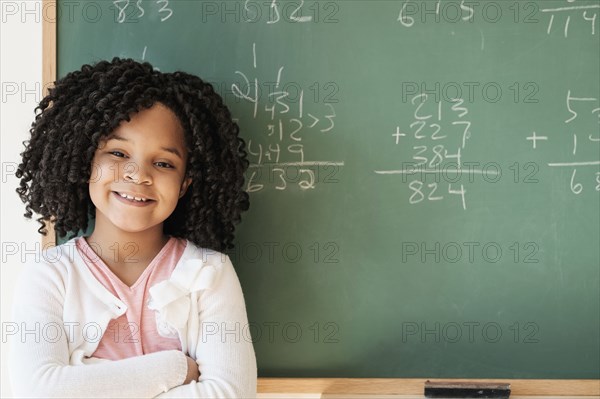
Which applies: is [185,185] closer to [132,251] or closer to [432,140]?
[132,251]

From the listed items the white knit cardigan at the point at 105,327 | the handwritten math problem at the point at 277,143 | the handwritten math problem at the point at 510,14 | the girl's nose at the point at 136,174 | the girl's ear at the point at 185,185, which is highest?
the handwritten math problem at the point at 510,14

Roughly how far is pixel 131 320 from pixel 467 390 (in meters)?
0.84

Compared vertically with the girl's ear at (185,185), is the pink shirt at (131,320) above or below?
below

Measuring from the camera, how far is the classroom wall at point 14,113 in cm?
175

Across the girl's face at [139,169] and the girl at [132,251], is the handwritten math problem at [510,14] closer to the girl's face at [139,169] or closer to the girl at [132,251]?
the girl at [132,251]

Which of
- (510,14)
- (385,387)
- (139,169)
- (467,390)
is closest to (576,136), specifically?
(510,14)

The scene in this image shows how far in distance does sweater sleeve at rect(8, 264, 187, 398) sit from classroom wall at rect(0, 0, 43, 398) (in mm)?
362

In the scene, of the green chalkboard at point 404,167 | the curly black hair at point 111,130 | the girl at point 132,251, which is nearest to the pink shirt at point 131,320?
the girl at point 132,251

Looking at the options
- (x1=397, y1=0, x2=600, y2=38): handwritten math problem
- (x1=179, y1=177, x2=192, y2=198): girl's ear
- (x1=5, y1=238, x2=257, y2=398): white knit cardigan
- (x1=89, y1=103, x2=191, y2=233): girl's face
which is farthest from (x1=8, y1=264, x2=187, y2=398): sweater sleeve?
(x1=397, y1=0, x2=600, y2=38): handwritten math problem

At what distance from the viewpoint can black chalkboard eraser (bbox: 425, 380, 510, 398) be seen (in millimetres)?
1654

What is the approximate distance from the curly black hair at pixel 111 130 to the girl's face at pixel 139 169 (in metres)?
0.02

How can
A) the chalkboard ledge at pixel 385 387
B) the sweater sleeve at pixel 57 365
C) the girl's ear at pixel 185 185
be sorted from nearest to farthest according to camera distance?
the sweater sleeve at pixel 57 365, the girl's ear at pixel 185 185, the chalkboard ledge at pixel 385 387

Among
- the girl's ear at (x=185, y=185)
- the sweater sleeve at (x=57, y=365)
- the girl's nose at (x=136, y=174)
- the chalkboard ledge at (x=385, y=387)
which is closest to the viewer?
the sweater sleeve at (x=57, y=365)

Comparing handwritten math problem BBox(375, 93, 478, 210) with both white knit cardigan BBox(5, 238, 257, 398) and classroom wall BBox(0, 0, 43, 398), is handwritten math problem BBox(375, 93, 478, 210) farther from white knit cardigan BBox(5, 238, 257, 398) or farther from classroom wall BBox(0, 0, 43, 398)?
classroom wall BBox(0, 0, 43, 398)
